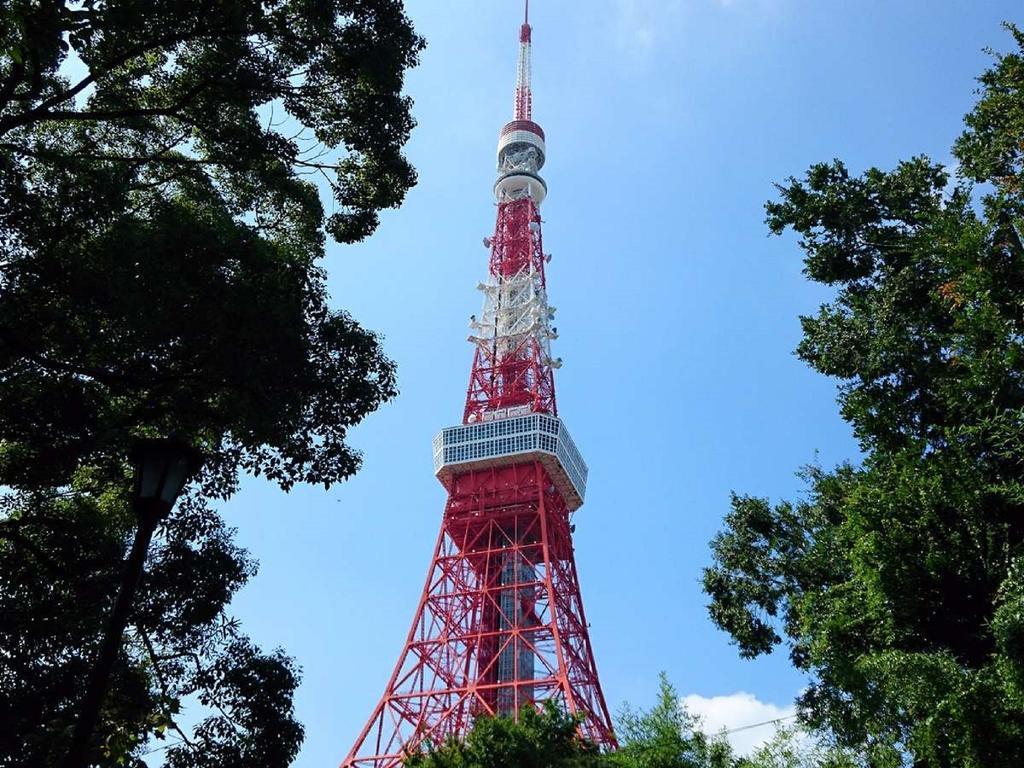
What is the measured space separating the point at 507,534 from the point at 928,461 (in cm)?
2731

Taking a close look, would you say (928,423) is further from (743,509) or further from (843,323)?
(743,509)

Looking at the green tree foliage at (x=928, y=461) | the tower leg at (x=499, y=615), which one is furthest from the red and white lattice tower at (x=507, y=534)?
the green tree foliage at (x=928, y=461)

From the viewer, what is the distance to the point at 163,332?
6.89 m

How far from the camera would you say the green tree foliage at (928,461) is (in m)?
7.66

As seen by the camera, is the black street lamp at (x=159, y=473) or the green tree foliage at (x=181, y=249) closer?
the black street lamp at (x=159, y=473)

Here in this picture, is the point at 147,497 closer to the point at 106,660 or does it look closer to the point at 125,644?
the point at 106,660

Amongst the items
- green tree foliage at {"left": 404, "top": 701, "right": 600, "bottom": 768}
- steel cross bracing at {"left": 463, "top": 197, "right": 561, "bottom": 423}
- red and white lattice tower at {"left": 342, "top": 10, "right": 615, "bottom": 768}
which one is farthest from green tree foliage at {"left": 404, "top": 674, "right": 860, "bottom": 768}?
steel cross bracing at {"left": 463, "top": 197, "right": 561, "bottom": 423}

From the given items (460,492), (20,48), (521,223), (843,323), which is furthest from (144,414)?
(521,223)

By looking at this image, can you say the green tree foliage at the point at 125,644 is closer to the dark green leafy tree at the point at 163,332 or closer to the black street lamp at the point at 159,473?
the dark green leafy tree at the point at 163,332

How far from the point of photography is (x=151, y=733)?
7.21 m

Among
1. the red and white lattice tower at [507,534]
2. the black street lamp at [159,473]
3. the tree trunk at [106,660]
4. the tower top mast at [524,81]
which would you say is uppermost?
the tower top mast at [524,81]

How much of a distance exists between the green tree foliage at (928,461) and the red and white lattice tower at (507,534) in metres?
19.6

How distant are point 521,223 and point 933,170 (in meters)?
33.6

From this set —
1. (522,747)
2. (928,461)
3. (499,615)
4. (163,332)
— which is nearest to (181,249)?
(163,332)
